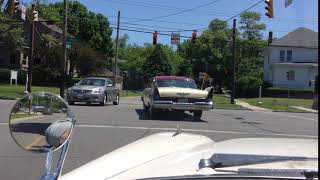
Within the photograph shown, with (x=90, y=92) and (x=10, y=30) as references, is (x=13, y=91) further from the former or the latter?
(x=90, y=92)

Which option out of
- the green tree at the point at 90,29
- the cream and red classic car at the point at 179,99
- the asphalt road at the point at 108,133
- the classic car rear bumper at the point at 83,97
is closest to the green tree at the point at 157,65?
the green tree at the point at 90,29

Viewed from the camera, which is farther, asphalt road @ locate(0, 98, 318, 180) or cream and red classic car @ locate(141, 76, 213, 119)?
cream and red classic car @ locate(141, 76, 213, 119)

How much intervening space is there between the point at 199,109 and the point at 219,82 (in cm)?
6887

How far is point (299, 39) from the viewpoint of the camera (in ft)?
245

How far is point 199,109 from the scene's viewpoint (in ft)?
70.4

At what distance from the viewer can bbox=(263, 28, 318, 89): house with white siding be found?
73000 millimetres

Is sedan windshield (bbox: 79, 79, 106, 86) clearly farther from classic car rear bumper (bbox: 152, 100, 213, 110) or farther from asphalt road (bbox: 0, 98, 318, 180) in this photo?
classic car rear bumper (bbox: 152, 100, 213, 110)

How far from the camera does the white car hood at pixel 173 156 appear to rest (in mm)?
2581

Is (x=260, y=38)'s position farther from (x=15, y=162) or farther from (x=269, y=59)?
(x=15, y=162)

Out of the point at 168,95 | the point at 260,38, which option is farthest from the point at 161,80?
the point at 260,38

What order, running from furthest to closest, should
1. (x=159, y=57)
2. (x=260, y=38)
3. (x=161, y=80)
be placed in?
(x=159, y=57) → (x=260, y=38) → (x=161, y=80)

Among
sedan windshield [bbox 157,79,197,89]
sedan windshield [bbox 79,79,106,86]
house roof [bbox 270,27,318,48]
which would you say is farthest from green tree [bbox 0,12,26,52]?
sedan windshield [bbox 157,79,197,89]

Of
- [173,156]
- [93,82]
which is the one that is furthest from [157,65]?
[173,156]

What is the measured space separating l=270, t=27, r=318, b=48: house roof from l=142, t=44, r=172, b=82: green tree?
2421 cm
